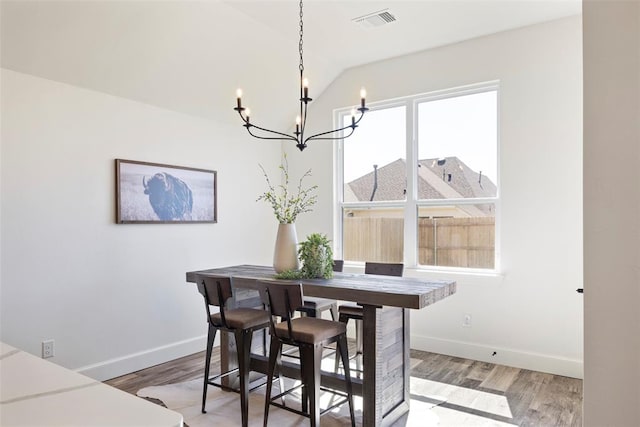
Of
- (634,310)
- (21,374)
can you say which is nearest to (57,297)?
(21,374)

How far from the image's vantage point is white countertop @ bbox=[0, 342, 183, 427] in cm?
80

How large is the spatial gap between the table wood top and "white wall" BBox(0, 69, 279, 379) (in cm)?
97

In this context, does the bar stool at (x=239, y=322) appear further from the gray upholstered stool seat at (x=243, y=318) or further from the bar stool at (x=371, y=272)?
the bar stool at (x=371, y=272)

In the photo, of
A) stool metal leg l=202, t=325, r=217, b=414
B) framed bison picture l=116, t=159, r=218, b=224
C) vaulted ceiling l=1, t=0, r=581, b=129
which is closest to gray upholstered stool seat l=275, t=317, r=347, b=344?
stool metal leg l=202, t=325, r=217, b=414

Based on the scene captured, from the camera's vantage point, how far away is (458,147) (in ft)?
14.0

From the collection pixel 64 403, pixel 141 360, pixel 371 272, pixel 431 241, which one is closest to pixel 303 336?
pixel 371 272

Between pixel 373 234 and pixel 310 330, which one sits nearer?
pixel 310 330

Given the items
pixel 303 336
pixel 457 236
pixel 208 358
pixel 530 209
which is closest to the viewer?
pixel 303 336

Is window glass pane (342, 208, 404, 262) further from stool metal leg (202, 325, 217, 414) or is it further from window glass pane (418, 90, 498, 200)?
stool metal leg (202, 325, 217, 414)

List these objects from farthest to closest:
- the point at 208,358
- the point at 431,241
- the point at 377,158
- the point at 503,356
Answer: the point at 377,158
the point at 431,241
the point at 503,356
the point at 208,358

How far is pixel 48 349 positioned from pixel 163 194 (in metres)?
1.58

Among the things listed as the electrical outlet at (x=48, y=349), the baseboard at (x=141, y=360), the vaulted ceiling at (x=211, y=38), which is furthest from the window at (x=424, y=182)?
the electrical outlet at (x=48, y=349)

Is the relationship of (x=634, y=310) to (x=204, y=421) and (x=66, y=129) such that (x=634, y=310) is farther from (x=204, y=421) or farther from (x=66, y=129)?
(x=66, y=129)

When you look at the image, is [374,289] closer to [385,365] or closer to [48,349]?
[385,365]
